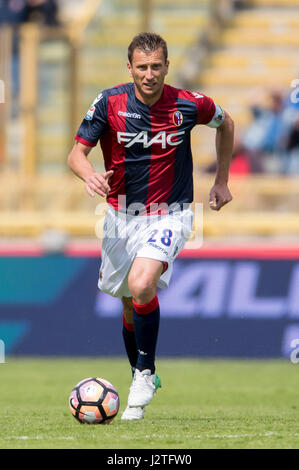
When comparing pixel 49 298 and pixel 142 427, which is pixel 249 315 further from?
pixel 142 427

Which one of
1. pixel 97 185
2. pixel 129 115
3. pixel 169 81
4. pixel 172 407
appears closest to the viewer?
pixel 97 185

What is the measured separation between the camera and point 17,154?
42.3 feet

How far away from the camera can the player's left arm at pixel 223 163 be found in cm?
679

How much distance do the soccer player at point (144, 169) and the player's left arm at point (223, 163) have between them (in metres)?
0.16

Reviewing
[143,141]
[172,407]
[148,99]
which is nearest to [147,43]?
[148,99]

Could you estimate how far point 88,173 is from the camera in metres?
6.14

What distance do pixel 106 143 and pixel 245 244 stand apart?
478 centimetres

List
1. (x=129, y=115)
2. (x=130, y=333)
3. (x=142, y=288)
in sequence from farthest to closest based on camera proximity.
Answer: (x=130, y=333), (x=129, y=115), (x=142, y=288)

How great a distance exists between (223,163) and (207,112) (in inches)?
16.9

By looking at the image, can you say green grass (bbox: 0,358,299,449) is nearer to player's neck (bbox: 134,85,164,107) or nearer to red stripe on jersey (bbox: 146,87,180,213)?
red stripe on jersey (bbox: 146,87,180,213)

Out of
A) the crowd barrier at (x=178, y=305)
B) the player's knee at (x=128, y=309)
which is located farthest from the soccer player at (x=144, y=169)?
the crowd barrier at (x=178, y=305)

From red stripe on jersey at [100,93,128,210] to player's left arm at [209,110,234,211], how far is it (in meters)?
0.67

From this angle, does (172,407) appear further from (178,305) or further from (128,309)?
(178,305)

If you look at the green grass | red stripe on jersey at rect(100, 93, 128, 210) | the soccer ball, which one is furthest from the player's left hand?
the soccer ball
